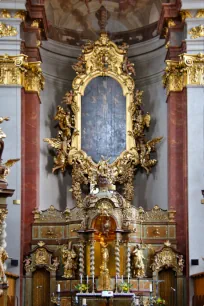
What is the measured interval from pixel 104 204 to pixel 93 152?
3855 millimetres

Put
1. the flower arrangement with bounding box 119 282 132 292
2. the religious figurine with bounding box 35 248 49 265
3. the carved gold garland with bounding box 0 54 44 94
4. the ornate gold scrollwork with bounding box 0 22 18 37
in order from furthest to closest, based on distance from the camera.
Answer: the ornate gold scrollwork with bounding box 0 22 18 37
the carved gold garland with bounding box 0 54 44 94
the religious figurine with bounding box 35 248 49 265
the flower arrangement with bounding box 119 282 132 292

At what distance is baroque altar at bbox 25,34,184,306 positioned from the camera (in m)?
32.0

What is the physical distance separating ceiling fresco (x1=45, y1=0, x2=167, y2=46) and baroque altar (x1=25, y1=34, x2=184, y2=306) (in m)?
1.93

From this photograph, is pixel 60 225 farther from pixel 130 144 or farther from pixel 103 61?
pixel 103 61

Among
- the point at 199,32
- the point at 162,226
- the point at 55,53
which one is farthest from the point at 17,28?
the point at 162,226

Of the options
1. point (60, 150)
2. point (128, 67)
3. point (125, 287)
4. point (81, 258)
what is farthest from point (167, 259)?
point (128, 67)

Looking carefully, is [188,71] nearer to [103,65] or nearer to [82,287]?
[103,65]

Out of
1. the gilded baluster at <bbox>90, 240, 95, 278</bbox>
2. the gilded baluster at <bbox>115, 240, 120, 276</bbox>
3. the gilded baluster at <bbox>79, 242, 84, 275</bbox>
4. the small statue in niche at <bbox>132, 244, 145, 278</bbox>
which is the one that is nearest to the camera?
the gilded baluster at <bbox>90, 240, 95, 278</bbox>

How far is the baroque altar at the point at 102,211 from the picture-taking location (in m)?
32.0

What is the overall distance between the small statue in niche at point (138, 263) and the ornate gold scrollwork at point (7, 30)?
27.8 ft

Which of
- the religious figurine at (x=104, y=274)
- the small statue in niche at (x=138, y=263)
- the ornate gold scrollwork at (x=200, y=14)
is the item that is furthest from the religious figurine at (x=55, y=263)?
the ornate gold scrollwork at (x=200, y=14)

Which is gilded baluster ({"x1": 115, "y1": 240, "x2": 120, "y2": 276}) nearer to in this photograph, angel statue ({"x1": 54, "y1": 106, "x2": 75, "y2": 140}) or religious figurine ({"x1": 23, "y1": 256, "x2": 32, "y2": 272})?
religious figurine ({"x1": 23, "y1": 256, "x2": 32, "y2": 272})

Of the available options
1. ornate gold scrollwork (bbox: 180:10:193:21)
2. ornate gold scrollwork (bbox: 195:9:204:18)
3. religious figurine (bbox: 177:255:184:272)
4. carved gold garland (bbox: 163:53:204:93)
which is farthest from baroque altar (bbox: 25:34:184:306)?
ornate gold scrollwork (bbox: 195:9:204:18)

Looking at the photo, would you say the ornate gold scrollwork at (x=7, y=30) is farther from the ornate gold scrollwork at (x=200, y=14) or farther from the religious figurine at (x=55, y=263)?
the religious figurine at (x=55, y=263)
